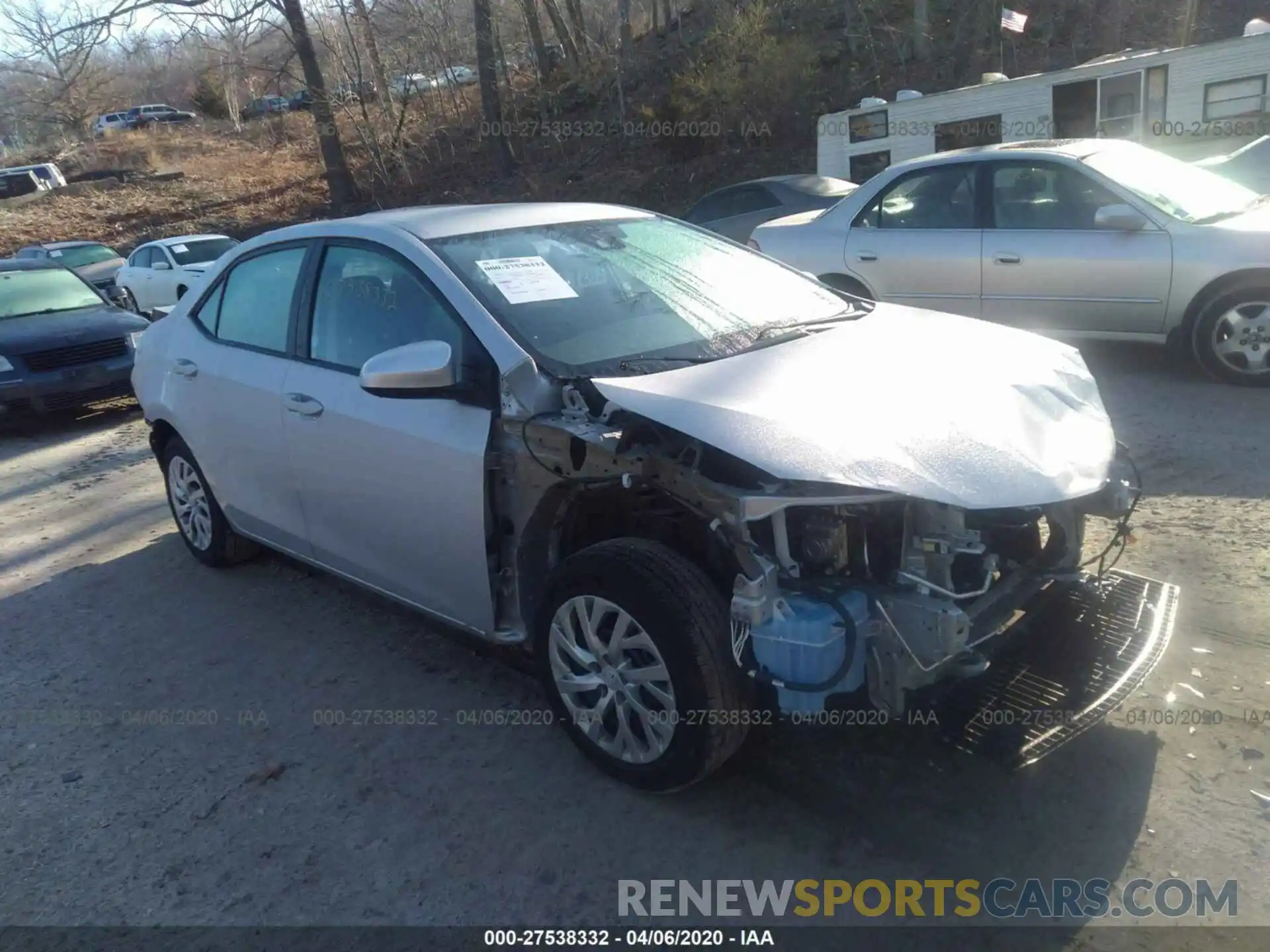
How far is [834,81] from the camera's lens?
24.4 metres

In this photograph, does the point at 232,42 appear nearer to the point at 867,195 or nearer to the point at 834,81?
the point at 834,81

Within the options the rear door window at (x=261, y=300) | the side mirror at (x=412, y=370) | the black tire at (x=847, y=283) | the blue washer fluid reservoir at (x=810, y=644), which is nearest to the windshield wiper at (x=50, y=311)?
the rear door window at (x=261, y=300)

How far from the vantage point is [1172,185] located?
7109mm

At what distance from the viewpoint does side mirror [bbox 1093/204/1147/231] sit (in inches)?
265

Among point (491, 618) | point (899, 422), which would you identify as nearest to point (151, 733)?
point (491, 618)

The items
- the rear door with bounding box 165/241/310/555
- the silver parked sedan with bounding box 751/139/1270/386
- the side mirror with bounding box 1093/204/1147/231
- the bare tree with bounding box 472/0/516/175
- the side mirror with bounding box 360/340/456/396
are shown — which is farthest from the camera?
the bare tree with bounding box 472/0/516/175

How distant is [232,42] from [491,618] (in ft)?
80.1

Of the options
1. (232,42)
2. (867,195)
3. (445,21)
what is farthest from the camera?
(445,21)

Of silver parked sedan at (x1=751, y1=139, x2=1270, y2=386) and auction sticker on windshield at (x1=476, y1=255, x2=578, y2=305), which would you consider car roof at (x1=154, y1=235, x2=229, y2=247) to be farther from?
auction sticker on windshield at (x1=476, y1=255, x2=578, y2=305)

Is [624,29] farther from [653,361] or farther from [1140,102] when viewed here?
[653,361]

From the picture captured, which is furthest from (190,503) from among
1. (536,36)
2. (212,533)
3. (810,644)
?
(536,36)

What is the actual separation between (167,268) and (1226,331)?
15226 millimetres

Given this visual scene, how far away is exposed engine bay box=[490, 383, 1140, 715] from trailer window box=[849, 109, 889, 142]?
1327cm

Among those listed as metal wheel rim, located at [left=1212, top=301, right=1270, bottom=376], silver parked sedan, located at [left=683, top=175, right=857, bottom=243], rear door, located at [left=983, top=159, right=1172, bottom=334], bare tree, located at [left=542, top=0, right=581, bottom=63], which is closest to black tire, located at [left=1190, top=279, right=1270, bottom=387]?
metal wheel rim, located at [left=1212, top=301, right=1270, bottom=376]
